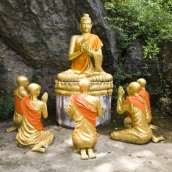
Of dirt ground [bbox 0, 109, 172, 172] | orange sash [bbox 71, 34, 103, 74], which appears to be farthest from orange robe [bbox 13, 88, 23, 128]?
orange sash [bbox 71, 34, 103, 74]

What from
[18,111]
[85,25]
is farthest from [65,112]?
[85,25]

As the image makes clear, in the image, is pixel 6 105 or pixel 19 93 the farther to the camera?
pixel 6 105

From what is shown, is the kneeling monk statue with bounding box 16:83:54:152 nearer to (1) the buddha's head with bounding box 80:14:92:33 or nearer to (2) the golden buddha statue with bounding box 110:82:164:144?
(2) the golden buddha statue with bounding box 110:82:164:144

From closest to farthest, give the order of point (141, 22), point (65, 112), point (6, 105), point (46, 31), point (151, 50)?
point (65, 112)
point (6, 105)
point (151, 50)
point (46, 31)
point (141, 22)

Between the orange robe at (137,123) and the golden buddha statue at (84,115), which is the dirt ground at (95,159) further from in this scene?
the golden buddha statue at (84,115)

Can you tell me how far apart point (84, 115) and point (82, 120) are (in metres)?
0.09

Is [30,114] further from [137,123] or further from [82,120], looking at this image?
[137,123]

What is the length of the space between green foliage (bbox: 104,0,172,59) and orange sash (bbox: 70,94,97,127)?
3240 millimetres

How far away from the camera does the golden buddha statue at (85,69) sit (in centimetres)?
552

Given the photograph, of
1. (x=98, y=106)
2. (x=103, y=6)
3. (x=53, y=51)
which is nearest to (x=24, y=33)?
(x=53, y=51)

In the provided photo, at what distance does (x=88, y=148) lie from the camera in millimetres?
4258

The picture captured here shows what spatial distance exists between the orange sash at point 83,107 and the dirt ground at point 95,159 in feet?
2.30

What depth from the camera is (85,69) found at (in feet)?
19.5

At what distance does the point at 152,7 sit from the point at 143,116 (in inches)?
161
